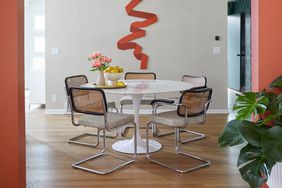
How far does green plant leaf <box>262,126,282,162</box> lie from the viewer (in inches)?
69.3

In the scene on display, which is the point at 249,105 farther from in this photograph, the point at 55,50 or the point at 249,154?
the point at 55,50

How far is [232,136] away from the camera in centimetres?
200

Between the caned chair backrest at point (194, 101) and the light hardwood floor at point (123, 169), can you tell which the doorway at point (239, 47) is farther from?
the caned chair backrest at point (194, 101)

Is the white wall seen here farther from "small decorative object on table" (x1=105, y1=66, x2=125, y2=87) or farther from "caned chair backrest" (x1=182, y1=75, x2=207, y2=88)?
"small decorative object on table" (x1=105, y1=66, x2=125, y2=87)

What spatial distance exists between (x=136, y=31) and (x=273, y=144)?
4.26 metres

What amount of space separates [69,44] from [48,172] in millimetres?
3246

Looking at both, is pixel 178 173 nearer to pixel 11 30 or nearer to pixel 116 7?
pixel 11 30

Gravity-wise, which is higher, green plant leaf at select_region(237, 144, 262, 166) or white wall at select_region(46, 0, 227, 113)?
white wall at select_region(46, 0, 227, 113)

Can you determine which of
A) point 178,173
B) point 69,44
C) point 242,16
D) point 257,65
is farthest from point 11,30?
point 242,16

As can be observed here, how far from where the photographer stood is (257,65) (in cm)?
233

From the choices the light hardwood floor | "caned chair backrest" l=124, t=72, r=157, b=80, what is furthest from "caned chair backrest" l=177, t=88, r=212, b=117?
"caned chair backrest" l=124, t=72, r=157, b=80

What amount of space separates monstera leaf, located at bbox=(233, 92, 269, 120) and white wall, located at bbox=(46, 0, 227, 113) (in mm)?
3707

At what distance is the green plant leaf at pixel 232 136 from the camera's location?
6.50 ft

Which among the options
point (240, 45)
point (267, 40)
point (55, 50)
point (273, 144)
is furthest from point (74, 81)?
point (240, 45)
